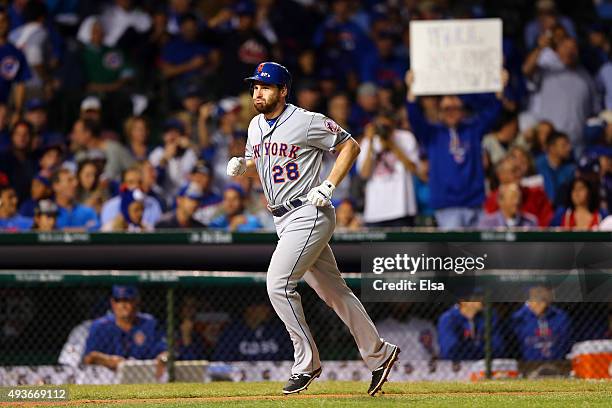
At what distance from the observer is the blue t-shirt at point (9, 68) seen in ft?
39.8

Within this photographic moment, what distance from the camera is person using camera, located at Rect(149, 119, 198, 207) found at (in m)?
11.4

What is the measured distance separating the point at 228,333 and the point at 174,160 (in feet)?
9.92

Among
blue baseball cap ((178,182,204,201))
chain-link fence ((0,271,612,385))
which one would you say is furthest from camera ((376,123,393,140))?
chain-link fence ((0,271,612,385))

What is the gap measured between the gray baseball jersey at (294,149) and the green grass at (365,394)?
1125 millimetres

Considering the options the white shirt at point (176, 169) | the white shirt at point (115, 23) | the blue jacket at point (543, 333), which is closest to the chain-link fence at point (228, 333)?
the blue jacket at point (543, 333)

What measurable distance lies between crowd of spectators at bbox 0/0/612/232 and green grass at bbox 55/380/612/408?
2.53 metres

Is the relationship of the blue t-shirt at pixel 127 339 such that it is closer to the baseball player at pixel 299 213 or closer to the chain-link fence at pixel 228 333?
the chain-link fence at pixel 228 333

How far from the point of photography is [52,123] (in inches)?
484

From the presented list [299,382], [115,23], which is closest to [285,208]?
[299,382]

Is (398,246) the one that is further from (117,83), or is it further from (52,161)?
(117,83)

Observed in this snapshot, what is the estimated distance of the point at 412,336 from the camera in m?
8.93

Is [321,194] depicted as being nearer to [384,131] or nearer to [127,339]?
[127,339]

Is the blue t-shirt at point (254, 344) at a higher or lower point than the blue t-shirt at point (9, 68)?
lower

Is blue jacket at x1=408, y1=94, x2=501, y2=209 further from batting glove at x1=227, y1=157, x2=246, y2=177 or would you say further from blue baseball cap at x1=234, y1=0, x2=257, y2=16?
batting glove at x1=227, y1=157, x2=246, y2=177
